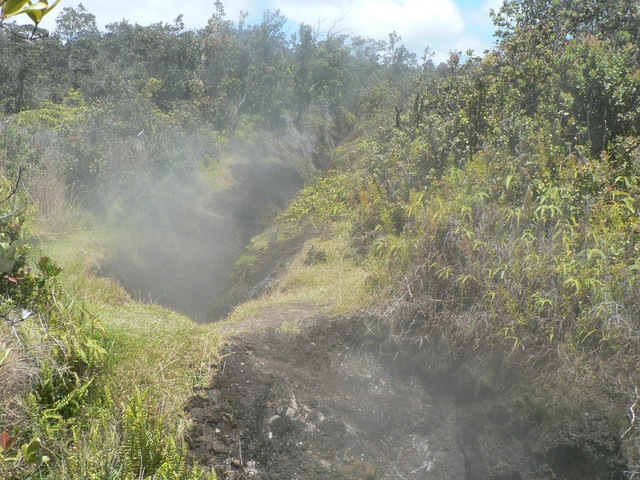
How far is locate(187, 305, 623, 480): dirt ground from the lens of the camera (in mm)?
3979

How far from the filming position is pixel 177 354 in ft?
14.1

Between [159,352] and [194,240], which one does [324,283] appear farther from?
[194,240]

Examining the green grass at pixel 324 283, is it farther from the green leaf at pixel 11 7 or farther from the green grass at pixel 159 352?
the green leaf at pixel 11 7

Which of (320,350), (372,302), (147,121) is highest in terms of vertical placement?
(147,121)

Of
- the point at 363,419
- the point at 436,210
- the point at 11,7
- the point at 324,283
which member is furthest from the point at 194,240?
the point at 11,7

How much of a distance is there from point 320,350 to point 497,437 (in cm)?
198

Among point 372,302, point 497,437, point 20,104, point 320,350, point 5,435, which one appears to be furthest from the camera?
point 20,104

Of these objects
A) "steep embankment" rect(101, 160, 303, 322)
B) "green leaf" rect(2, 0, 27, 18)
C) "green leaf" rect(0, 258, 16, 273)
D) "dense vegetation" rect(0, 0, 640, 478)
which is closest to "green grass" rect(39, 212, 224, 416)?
"dense vegetation" rect(0, 0, 640, 478)

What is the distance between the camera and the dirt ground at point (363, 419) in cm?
398

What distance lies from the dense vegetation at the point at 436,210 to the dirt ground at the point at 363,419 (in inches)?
12.7

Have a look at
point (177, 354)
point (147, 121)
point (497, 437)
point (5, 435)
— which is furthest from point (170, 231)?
point (5, 435)

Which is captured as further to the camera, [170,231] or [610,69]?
[170,231]

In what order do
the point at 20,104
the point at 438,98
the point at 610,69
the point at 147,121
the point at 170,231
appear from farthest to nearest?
1. the point at 20,104
2. the point at 147,121
3. the point at 170,231
4. the point at 438,98
5. the point at 610,69

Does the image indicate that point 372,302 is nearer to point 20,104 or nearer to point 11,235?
point 11,235
